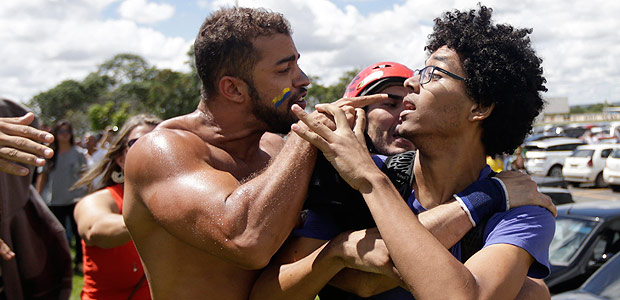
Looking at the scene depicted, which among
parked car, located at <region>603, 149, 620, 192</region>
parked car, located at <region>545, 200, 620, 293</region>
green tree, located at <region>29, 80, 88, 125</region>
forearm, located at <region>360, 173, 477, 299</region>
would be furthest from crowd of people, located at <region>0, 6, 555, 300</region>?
green tree, located at <region>29, 80, 88, 125</region>

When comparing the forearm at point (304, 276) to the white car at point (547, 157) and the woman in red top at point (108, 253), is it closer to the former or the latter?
the woman in red top at point (108, 253)

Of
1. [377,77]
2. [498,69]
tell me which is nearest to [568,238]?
[377,77]

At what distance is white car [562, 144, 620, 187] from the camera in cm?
2009

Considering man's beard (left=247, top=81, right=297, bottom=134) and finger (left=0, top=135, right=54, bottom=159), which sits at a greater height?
man's beard (left=247, top=81, right=297, bottom=134)

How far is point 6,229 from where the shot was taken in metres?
3.08

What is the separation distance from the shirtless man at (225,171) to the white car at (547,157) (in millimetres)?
21518

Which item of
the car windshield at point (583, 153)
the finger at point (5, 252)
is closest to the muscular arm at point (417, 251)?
the finger at point (5, 252)

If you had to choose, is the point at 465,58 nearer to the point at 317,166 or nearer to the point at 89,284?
the point at 317,166

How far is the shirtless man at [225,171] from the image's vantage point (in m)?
2.05

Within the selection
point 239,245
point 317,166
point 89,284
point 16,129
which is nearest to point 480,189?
point 317,166

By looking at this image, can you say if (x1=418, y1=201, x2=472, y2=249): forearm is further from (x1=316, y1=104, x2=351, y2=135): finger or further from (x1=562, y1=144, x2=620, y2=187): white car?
(x1=562, y1=144, x2=620, y2=187): white car

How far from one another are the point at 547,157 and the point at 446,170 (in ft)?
72.8

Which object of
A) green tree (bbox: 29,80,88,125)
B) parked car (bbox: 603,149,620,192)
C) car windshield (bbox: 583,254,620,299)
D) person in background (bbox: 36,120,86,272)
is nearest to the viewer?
car windshield (bbox: 583,254,620,299)

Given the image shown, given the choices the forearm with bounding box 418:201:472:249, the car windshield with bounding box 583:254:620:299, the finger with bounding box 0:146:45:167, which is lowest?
the car windshield with bounding box 583:254:620:299
